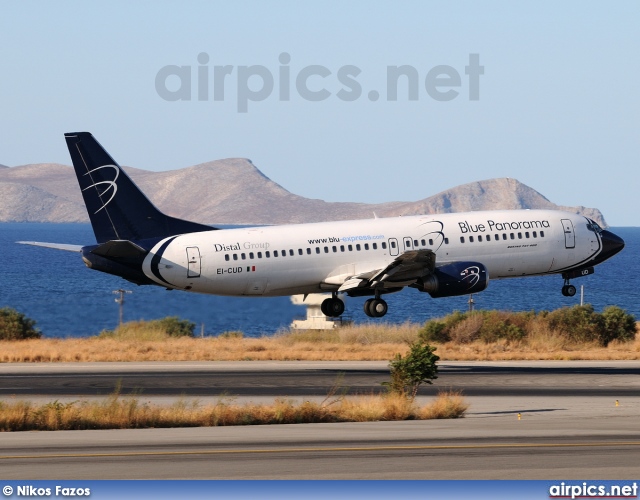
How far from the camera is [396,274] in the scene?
2195 inches

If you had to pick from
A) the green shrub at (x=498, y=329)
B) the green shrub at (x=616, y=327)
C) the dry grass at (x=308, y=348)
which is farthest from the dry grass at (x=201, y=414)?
the green shrub at (x=616, y=327)

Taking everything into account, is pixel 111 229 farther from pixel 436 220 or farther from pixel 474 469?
A: pixel 474 469

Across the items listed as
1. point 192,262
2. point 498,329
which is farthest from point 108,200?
point 498,329

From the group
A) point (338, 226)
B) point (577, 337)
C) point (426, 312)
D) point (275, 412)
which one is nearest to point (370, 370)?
point (338, 226)

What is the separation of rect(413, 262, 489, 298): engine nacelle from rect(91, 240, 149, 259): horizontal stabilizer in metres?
13.7

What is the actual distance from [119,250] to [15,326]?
31.0m

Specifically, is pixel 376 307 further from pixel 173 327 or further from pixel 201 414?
pixel 173 327

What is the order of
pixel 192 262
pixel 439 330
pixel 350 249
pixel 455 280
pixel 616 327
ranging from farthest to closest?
pixel 616 327
pixel 439 330
pixel 350 249
pixel 455 280
pixel 192 262

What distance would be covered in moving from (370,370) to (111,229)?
13794 millimetres

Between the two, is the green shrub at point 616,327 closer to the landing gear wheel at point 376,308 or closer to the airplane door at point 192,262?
the landing gear wheel at point 376,308

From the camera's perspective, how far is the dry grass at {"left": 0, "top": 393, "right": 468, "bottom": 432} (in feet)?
111

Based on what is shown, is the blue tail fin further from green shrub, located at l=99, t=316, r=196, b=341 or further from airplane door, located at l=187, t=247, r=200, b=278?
green shrub, located at l=99, t=316, r=196, b=341

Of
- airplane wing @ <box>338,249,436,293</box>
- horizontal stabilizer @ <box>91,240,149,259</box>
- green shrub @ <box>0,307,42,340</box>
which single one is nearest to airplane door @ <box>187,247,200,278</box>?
horizontal stabilizer @ <box>91,240,149,259</box>

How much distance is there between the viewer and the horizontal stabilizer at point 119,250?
5066cm
